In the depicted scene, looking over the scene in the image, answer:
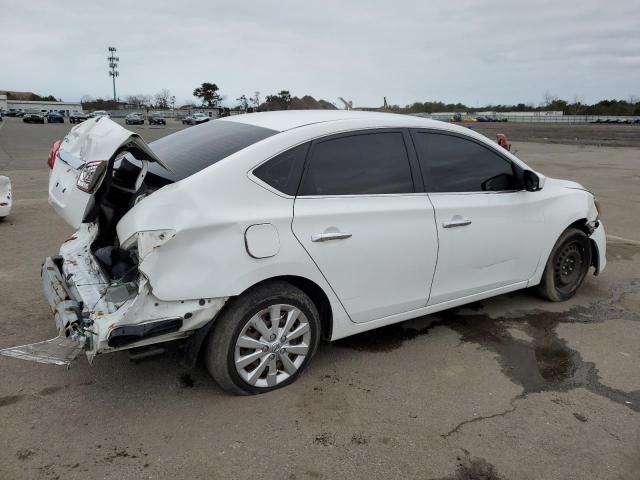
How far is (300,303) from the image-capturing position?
3189 millimetres

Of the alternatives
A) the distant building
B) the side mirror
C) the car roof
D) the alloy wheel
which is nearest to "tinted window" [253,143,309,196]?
the car roof

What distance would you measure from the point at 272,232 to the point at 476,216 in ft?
5.57

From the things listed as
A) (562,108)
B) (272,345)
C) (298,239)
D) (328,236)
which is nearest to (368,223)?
(328,236)

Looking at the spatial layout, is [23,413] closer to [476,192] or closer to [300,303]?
[300,303]

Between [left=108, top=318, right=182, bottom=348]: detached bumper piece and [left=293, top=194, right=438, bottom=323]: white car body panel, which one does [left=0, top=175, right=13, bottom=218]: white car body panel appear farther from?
[left=293, top=194, right=438, bottom=323]: white car body panel

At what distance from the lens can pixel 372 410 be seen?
311cm

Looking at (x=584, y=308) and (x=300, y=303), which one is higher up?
(x=300, y=303)

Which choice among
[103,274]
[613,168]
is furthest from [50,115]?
[103,274]

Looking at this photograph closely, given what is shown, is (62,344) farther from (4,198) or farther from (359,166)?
(4,198)

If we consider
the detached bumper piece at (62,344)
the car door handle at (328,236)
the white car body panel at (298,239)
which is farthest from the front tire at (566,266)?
the detached bumper piece at (62,344)

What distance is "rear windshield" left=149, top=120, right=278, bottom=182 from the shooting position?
10.5 ft

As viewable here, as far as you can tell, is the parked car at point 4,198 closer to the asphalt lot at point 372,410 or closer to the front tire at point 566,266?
the asphalt lot at point 372,410

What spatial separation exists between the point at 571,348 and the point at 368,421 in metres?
1.94

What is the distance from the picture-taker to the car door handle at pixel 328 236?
3.14m
